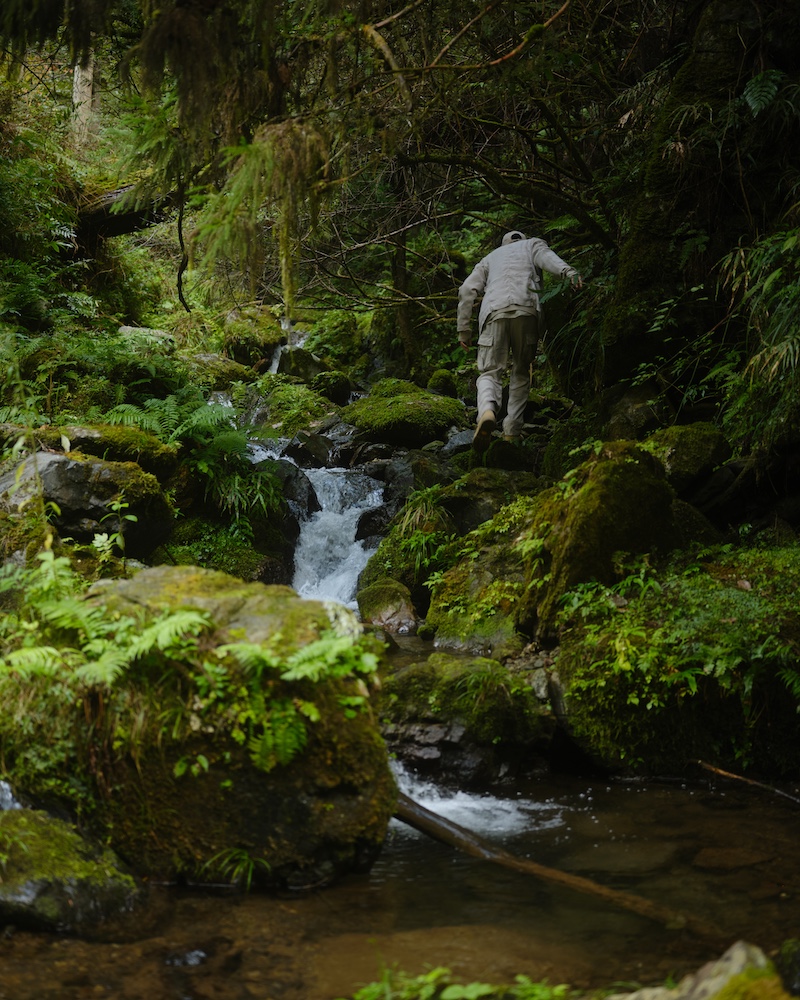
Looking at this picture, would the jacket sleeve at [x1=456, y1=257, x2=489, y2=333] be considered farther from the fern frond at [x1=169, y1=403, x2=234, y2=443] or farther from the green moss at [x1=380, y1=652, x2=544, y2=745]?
the green moss at [x1=380, y1=652, x2=544, y2=745]

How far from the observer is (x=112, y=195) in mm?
11805

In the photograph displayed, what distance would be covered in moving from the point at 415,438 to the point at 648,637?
7.51 meters

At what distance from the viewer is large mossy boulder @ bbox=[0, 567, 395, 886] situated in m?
3.31

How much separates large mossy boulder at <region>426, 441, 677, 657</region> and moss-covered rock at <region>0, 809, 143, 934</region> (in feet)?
11.9

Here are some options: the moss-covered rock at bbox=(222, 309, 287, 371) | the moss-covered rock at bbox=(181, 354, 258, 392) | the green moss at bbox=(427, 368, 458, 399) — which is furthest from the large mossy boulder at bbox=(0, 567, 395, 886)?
the moss-covered rock at bbox=(222, 309, 287, 371)

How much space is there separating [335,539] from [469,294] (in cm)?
356

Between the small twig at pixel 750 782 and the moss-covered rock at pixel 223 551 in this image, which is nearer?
the small twig at pixel 750 782

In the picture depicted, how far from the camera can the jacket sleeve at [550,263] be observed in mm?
8766

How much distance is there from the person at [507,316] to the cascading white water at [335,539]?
202 centimetres

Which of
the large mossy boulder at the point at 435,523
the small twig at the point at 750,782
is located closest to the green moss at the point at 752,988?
the small twig at the point at 750,782

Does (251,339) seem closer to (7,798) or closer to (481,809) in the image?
(481,809)

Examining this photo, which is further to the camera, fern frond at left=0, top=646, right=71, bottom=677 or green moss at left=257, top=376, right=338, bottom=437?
green moss at left=257, top=376, right=338, bottom=437

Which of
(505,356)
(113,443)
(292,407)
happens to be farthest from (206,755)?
(292,407)

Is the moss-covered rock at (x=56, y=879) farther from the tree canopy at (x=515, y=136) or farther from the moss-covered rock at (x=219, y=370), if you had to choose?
the moss-covered rock at (x=219, y=370)
